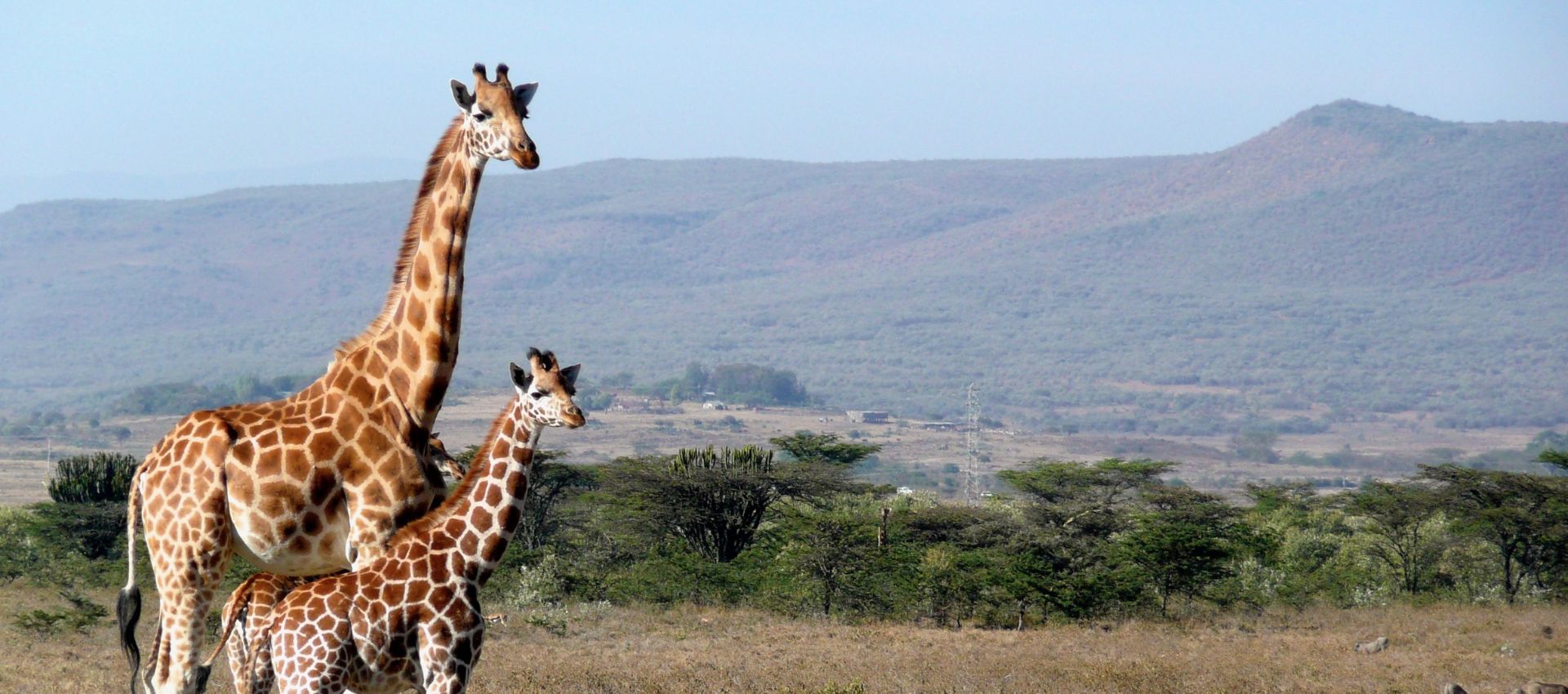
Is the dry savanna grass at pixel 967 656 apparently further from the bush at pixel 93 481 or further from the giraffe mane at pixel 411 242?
the giraffe mane at pixel 411 242

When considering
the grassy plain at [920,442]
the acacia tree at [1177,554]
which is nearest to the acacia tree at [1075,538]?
the acacia tree at [1177,554]

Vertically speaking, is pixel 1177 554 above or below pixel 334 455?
below

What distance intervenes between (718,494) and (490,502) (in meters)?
27.1

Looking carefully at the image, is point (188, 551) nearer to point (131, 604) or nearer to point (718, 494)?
point (131, 604)

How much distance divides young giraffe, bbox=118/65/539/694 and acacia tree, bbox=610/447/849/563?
2697 centimetres

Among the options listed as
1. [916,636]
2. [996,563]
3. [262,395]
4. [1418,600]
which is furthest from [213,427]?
[262,395]

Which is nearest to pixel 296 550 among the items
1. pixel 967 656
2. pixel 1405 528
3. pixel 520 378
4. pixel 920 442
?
pixel 520 378

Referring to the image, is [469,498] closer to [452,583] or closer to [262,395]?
[452,583]

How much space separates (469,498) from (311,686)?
108 centimetres

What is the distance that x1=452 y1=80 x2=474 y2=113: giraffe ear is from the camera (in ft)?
24.1

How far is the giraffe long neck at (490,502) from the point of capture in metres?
7.79

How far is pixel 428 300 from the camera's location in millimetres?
7566

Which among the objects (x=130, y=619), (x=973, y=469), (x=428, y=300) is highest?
(x=428, y=300)

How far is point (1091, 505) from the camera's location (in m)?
33.1
